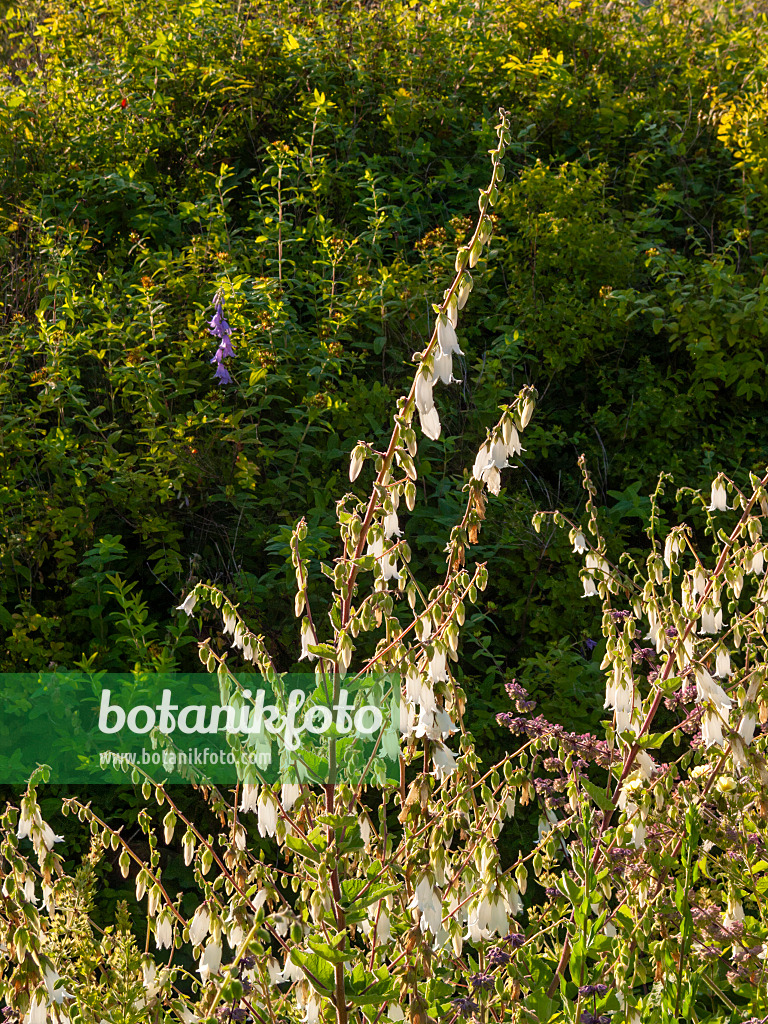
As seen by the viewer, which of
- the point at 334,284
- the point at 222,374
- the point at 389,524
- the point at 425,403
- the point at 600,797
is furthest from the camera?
the point at 334,284

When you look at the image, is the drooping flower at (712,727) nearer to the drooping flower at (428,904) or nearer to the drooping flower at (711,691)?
the drooping flower at (711,691)

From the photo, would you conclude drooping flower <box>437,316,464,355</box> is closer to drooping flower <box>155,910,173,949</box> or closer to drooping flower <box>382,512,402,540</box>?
drooping flower <box>382,512,402,540</box>

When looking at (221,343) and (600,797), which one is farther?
(221,343)

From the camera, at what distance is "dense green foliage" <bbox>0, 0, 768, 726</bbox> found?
365 centimetres

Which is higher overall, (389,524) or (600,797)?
(389,524)

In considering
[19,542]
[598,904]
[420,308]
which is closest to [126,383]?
[19,542]

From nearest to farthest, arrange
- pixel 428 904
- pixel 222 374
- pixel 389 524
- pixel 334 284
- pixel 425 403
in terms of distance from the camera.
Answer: pixel 428 904, pixel 425 403, pixel 389 524, pixel 222 374, pixel 334 284

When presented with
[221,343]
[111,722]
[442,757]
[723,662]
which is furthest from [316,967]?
[221,343]

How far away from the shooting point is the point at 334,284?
445 centimetres

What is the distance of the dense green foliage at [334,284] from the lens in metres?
3.65

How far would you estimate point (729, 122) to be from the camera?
560 centimetres

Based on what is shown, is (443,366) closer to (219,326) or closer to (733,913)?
(733,913)

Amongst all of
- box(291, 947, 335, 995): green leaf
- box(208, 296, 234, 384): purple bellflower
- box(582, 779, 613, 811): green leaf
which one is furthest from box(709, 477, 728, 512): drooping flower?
box(208, 296, 234, 384): purple bellflower

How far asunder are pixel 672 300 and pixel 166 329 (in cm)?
246
